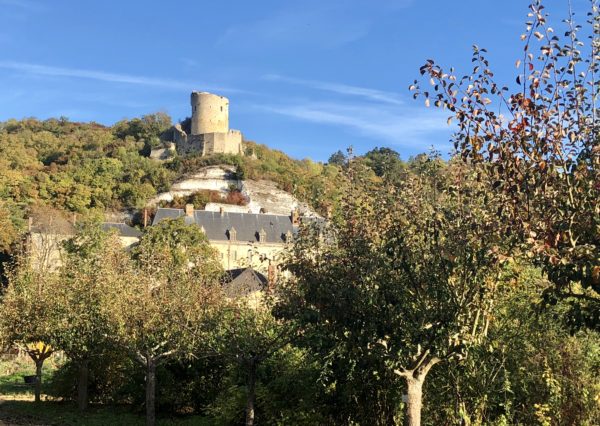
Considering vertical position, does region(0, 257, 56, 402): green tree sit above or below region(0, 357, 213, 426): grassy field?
above

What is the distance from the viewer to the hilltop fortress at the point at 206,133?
363 ft

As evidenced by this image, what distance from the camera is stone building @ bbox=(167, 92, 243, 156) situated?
363ft

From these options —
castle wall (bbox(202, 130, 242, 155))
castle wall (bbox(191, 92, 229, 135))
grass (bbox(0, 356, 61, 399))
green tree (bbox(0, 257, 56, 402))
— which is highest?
castle wall (bbox(191, 92, 229, 135))

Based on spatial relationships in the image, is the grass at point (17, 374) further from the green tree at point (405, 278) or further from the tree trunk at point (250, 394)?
the green tree at point (405, 278)

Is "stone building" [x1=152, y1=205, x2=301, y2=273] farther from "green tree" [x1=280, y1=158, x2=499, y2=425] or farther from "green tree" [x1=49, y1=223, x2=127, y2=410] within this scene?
"green tree" [x1=280, y1=158, x2=499, y2=425]

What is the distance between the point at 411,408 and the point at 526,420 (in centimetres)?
265

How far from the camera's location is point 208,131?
114250mm

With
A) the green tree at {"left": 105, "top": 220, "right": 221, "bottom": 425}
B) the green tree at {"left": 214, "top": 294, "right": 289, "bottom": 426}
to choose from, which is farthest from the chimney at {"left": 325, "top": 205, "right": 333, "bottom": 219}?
the green tree at {"left": 105, "top": 220, "right": 221, "bottom": 425}

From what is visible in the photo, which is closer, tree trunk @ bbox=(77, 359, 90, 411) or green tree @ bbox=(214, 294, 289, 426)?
green tree @ bbox=(214, 294, 289, 426)

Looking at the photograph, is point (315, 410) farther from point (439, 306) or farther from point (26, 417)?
point (26, 417)

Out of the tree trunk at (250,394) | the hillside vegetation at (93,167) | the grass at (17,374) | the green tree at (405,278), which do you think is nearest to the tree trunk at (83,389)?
the grass at (17,374)

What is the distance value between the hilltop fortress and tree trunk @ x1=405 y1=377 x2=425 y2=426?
101m

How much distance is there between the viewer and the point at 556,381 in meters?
11.0

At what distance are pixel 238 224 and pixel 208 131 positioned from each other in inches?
1797
